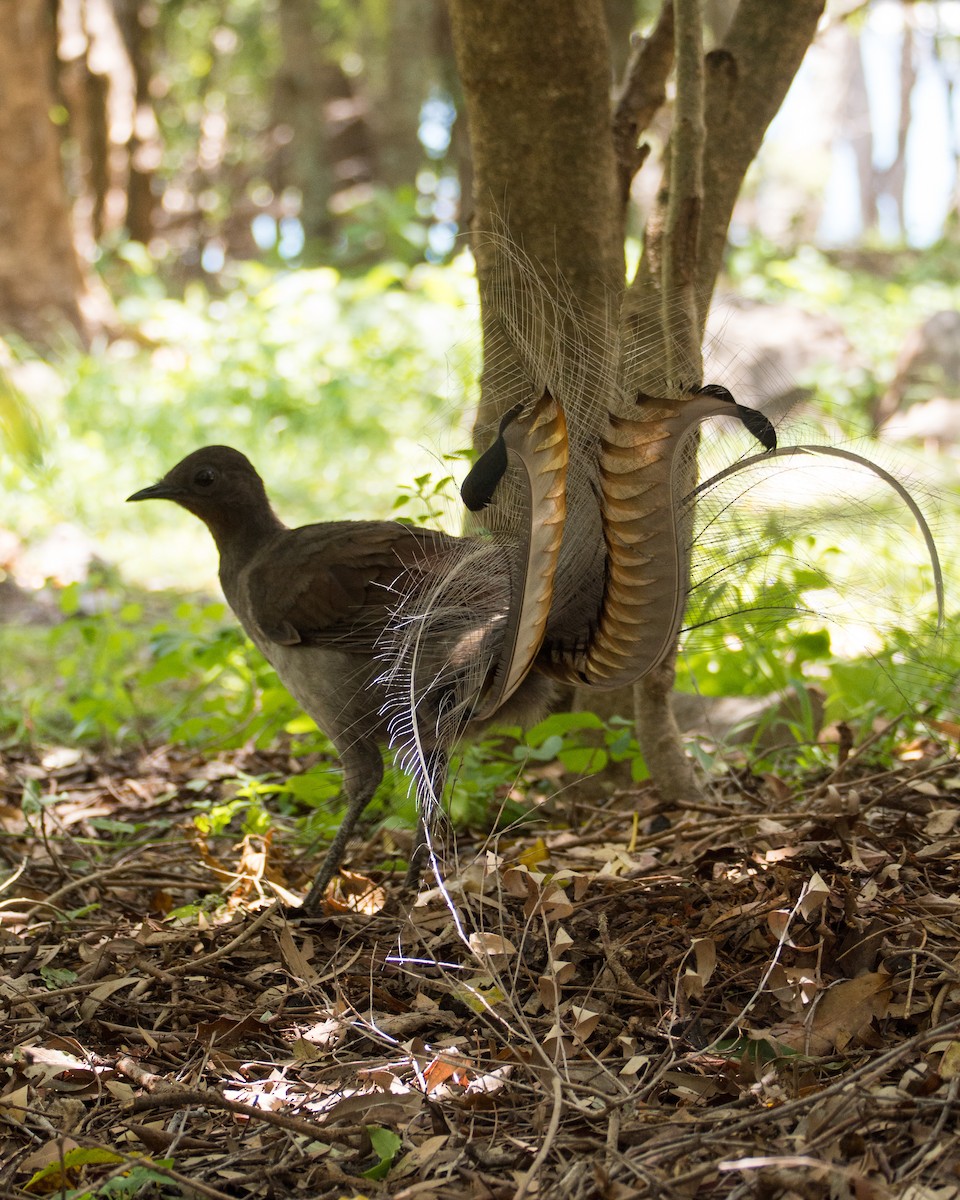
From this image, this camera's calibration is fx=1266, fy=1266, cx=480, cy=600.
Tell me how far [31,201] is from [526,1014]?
10.1m

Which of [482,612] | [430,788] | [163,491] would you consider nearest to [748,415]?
[482,612]

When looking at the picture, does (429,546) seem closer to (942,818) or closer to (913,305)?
(942,818)

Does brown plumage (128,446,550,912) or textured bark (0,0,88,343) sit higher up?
textured bark (0,0,88,343)

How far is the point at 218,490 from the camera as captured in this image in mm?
3746

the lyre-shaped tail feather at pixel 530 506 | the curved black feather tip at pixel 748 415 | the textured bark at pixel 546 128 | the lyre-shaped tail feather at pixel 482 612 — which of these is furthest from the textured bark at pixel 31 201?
the curved black feather tip at pixel 748 415

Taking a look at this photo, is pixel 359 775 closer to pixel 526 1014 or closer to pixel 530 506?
pixel 526 1014

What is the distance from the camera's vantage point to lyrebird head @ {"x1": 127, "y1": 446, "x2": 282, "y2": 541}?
375cm

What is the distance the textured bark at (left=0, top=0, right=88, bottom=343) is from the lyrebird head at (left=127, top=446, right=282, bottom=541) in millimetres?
7723

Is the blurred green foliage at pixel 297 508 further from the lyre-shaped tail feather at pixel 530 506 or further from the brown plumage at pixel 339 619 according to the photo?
the lyre-shaped tail feather at pixel 530 506

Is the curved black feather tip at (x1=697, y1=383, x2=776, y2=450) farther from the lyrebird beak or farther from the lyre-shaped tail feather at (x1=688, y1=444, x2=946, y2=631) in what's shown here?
the lyrebird beak

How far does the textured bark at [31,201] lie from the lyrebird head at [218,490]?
7.72 m

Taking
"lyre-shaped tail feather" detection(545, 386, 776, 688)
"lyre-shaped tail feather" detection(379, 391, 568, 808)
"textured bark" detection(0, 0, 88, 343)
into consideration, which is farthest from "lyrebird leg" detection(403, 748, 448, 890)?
"textured bark" detection(0, 0, 88, 343)

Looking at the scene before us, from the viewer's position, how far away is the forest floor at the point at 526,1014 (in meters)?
1.98

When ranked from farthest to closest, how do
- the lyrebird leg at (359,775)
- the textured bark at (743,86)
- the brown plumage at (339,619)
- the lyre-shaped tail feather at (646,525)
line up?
the textured bark at (743,86) < the lyrebird leg at (359,775) < the brown plumage at (339,619) < the lyre-shaped tail feather at (646,525)
